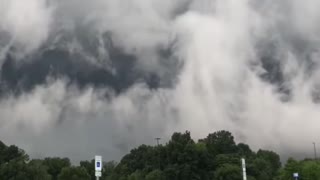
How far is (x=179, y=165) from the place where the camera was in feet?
452

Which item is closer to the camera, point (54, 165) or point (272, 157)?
point (54, 165)

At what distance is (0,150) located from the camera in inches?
6102

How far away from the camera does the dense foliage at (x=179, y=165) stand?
13138cm

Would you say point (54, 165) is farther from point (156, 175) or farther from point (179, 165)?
point (179, 165)

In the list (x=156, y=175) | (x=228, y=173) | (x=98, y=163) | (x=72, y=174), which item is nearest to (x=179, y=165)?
(x=156, y=175)

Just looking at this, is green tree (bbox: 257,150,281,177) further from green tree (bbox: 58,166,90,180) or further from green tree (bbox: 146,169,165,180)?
green tree (bbox: 58,166,90,180)

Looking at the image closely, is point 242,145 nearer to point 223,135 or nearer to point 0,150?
point 223,135

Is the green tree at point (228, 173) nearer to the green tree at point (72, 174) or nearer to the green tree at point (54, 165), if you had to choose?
the green tree at point (72, 174)

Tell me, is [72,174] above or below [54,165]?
below

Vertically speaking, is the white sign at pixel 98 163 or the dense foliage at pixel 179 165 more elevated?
the dense foliage at pixel 179 165

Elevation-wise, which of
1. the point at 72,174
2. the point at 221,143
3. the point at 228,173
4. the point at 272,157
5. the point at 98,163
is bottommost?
the point at 98,163

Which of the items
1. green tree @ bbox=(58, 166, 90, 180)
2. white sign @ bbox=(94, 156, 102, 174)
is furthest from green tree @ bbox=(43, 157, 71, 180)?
white sign @ bbox=(94, 156, 102, 174)

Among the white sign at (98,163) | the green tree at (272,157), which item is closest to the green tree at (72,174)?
the green tree at (272,157)

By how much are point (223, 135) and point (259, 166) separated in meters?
25.5
